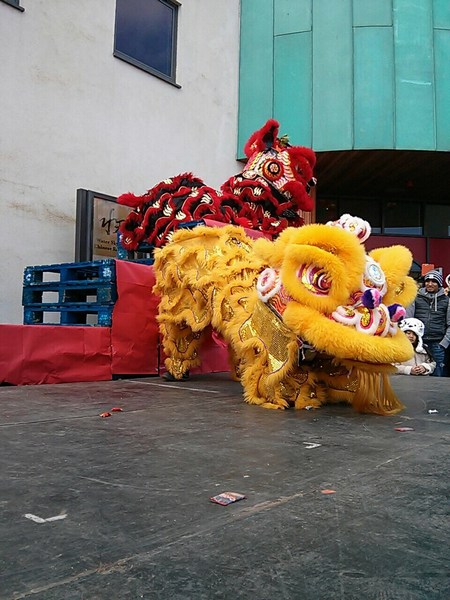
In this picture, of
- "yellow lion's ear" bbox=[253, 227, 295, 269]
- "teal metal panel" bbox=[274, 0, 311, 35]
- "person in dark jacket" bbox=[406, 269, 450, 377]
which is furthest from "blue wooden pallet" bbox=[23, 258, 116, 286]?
"teal metal panel" bbox=[274, 0, 311, 35]

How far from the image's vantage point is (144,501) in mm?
1554

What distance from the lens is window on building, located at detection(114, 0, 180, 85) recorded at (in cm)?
752

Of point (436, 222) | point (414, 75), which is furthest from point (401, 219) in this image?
point (414, 75)

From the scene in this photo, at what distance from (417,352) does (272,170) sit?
2467mm

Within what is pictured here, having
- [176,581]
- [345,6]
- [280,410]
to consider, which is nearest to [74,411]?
[280,410]

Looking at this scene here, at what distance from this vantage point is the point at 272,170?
5.78 metres

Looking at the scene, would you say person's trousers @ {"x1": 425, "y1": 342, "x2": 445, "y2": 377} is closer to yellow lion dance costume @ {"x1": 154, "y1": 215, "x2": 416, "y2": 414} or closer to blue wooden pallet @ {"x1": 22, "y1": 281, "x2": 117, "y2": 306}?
yellow lion dance costume @ {"x1": 154, "y1": 215, "x2": 416, "y2": 414}

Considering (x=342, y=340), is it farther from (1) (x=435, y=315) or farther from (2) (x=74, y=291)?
(1) (x=435, y=315)

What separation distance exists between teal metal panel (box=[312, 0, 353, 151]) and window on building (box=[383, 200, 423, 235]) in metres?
3.46

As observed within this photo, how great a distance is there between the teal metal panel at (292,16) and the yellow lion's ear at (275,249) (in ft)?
21.8

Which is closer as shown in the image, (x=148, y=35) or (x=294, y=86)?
(x=148, y=35)

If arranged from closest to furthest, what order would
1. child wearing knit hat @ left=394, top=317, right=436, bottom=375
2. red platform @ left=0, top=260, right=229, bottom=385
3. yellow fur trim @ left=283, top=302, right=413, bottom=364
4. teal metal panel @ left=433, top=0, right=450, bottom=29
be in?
yellow fur trim @ left=283, top=302, right=413, bottom=364 < red platform @ left=0, top=260, right=229, bottom=385 < child wearing knit hat @ left=394, top=317, right=436, bottom=375 < teal metal panel @ left=433, top=0, right=450, bottom=29

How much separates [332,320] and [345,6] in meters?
7.42

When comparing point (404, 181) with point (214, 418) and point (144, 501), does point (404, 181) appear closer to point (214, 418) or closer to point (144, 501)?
point (214, 418)
